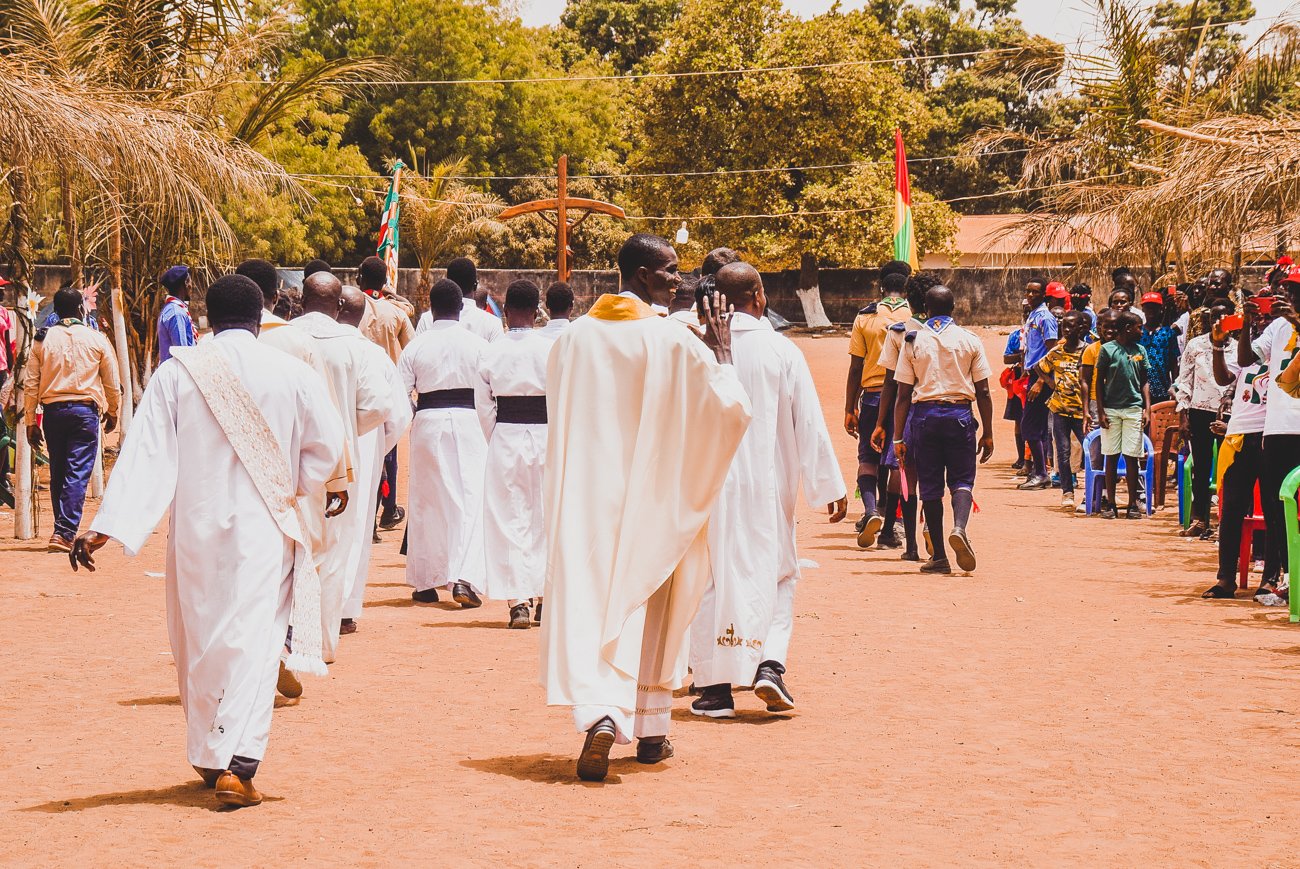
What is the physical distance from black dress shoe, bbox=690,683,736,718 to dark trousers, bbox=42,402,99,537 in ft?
25.5

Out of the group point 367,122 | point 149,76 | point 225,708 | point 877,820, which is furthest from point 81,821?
point 367,122

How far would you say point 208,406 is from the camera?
6035mm

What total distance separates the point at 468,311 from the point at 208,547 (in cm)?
752

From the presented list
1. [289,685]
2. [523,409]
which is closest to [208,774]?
[289,685]

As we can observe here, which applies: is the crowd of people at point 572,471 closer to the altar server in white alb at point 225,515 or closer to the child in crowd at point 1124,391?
the altar server in white alb at point 225,515

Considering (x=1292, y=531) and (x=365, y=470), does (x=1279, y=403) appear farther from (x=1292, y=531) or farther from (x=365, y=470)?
(x=365, y=470)

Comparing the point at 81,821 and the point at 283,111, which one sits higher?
the point at 283,111

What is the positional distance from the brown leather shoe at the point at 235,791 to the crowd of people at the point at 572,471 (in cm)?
1

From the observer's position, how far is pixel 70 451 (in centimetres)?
1354

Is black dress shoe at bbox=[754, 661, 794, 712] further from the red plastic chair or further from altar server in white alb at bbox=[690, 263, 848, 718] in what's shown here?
the red plastic chair

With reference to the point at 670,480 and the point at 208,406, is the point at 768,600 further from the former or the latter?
the point at 208,406

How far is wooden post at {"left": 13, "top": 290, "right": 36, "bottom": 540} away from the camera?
14094 mm

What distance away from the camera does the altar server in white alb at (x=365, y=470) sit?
959 cm

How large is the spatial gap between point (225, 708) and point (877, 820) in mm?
2347
